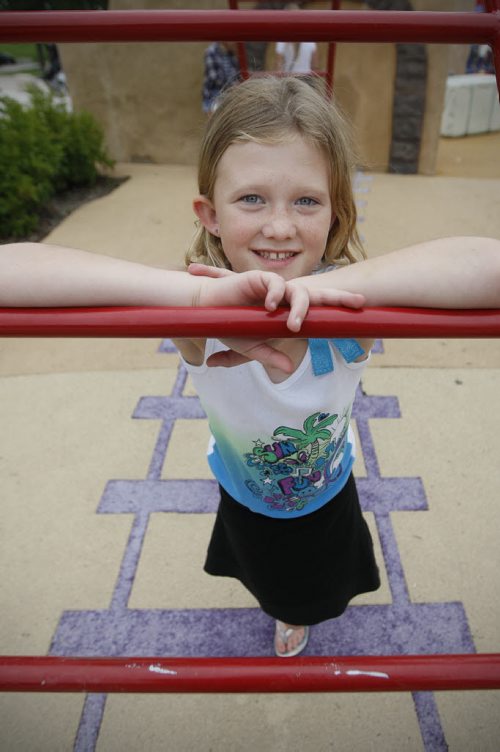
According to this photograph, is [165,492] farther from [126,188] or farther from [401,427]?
[126,188]

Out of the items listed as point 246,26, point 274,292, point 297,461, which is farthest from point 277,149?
point 297,461

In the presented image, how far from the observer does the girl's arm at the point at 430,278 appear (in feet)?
2.19

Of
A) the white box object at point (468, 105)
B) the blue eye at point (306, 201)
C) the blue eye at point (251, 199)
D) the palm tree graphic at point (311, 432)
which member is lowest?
the white box object at point (468, 105)

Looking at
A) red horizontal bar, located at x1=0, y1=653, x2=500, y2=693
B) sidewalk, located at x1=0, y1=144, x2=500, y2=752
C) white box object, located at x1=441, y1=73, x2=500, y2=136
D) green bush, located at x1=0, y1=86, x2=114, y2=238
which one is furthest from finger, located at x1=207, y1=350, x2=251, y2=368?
white box object, located at x1=441, y1=73, x2=500, y2=136

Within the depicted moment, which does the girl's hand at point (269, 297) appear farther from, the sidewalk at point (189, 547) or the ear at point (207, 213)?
the sidewalk at point (189, 547)

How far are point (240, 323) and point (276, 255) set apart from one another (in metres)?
0.36

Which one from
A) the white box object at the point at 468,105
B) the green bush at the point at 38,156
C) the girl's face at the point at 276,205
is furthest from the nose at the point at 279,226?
the white box object at the point at 468,105

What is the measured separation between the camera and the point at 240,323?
0.60m

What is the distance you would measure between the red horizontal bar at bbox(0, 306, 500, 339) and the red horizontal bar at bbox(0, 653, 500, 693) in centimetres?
50

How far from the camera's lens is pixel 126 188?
4.95 m

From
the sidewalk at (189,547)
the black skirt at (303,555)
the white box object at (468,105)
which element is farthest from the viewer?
the white box object at (468,105)

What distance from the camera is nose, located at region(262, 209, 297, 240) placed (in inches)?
34.7

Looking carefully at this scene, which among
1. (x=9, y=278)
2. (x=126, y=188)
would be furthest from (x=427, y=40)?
(x=126, y=188)

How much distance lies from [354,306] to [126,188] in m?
4.77
